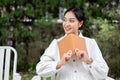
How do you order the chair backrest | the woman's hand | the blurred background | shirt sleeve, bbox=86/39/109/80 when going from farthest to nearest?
the blurred background
the chair backrest
shirt sleeve, bbox=86/39/109/80
the woman's hand

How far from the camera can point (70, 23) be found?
10.8 feet

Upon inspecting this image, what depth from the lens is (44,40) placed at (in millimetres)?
7992

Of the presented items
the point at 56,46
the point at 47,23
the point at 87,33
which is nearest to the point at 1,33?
the point at 47,23

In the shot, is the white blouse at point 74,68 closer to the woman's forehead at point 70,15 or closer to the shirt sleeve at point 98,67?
the shirt sleeve at point 98,67

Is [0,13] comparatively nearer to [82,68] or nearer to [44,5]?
[44,5]

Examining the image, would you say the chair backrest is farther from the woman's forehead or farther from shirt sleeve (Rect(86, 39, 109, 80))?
shirt sleeve (Rect(86, 39, 109, 80))

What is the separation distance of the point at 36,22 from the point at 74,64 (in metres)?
4.65

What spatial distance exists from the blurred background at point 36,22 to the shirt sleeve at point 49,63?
4.07 m

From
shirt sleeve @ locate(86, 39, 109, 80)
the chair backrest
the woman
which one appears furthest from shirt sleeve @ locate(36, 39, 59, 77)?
the chair backrest

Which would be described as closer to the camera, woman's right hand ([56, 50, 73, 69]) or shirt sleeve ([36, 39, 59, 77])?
woman's right hand ([56, 50, 73, 69])

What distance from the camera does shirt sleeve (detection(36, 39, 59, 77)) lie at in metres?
3.25

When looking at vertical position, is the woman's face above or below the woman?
above

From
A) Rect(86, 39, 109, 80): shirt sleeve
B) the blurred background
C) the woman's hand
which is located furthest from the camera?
the blurred background

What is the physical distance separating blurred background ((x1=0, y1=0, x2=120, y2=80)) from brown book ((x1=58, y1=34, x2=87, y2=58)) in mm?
4128
